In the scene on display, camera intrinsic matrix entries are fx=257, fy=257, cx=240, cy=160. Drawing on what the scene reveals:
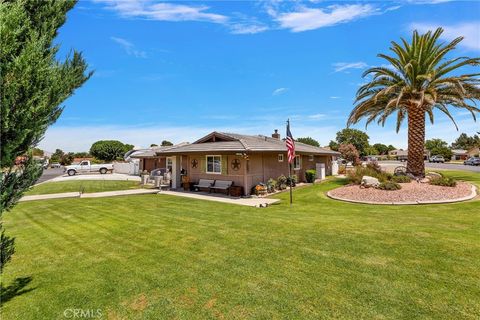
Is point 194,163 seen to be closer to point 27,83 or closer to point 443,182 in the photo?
point 443,182

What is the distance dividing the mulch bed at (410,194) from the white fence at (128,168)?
30.9 meters

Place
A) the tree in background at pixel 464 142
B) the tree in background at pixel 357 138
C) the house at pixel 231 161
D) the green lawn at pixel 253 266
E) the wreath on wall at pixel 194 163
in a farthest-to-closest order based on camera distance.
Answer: the tree in background at pixel 464 142
the tree in background at pixel 357 138
the wreath on wall at pixel 194 163
the house at pixel 231 161
the green lawn at pixel 253 266

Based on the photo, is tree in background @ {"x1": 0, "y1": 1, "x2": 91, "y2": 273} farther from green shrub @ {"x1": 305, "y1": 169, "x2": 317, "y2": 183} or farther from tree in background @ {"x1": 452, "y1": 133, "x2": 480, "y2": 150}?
tree in background @ {"x1": 452, "y1": 133, "x2": 480, "y2": 150}

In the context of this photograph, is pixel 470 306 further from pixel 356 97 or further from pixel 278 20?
pixel 356 97

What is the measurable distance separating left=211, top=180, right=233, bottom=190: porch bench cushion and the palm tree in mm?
11033

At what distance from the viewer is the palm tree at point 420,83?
631 inches

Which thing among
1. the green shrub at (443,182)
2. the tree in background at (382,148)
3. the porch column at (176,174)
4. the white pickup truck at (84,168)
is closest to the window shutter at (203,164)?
the porch column at (176,174)

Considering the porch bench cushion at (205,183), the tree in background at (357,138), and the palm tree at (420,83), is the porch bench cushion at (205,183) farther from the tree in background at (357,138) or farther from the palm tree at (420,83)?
the tree in background at (357,138)

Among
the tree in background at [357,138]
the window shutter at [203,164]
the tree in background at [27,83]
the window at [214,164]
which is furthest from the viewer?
the tree in background at [357,138]

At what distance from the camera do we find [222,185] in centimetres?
1794

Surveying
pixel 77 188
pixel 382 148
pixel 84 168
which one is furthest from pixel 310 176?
pixel 382 148

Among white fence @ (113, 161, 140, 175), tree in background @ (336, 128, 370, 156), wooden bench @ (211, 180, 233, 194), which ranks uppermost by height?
tree in background @ (336, 128, 370, 156)

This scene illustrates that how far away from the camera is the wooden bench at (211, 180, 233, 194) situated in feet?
57.8

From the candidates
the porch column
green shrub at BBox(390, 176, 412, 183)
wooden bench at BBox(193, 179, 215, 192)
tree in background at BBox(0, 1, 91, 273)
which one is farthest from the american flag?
the porch column
